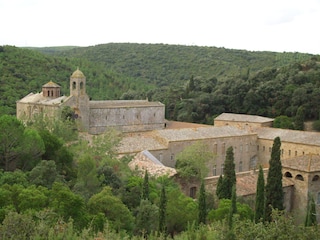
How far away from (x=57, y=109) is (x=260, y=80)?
29.3 m

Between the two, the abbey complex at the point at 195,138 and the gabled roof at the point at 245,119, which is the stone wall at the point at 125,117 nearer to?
the abbey complex at the point at 195,138

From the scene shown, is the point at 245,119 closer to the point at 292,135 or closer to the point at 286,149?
the point at 292,135

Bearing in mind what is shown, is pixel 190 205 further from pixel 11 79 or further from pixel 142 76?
pixel 142 76

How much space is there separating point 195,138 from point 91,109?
8.72 m

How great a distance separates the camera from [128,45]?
106875mm

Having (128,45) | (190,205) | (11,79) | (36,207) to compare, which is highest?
(128,45)

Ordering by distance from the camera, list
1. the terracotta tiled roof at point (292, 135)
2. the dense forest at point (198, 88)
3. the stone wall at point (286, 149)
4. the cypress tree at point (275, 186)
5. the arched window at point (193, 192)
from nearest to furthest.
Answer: the cypress tree at point (275, 186) → the arched window at point (193, 192) → the stone wall at point (286, 149) → the terracotta tiled roof at point (292, 135) → the dense forest at point (198, 88)

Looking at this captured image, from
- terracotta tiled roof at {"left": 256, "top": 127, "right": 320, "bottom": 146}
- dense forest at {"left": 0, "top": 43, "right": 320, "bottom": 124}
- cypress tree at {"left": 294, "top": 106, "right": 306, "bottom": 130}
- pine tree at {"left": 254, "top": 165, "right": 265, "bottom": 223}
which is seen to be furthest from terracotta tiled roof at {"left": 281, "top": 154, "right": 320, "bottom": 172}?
dense forest at {"left": 0, "top": 43, "right": 320, "bottom": 124}

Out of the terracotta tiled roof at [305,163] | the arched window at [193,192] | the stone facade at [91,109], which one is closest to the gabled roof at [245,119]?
the stone facade at [91,109]

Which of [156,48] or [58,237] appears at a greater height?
[156,48]

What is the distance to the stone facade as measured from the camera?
37281 millimetres

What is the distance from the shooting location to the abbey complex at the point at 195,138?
30.7 meters

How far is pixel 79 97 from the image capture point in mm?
37281

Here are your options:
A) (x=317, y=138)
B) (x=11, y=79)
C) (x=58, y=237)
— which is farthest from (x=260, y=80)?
(x=58, y=237)
